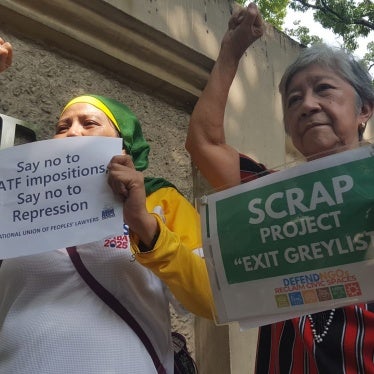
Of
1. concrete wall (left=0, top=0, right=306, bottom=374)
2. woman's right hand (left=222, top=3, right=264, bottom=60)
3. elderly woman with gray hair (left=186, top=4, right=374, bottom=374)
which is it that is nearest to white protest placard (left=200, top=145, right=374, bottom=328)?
elderly woman with gray hair (left=186, top=4, right=374, bottom=374)

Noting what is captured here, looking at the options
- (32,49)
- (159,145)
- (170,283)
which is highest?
(32,49)

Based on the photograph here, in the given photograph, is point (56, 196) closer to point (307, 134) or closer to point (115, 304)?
point (115, 304)

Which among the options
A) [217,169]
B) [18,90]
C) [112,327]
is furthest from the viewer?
[18,90]

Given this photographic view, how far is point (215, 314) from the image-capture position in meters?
1.32

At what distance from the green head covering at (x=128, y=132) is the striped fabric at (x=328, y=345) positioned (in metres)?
0.44

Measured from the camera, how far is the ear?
160 cm

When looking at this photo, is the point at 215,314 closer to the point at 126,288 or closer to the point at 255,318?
the point at 255,318

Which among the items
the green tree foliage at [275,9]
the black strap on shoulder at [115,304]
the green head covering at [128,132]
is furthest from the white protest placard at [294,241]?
the green tree foliage at [275,9]

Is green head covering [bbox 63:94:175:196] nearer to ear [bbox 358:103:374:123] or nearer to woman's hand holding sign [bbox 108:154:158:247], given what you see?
woman's hand holding sign [bbox 108:154:158:247]

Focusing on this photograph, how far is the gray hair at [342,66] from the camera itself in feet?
5.21

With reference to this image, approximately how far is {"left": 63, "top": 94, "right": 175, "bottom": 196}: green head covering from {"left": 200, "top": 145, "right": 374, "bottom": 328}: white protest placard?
41 centimetres

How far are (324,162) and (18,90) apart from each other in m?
1.29

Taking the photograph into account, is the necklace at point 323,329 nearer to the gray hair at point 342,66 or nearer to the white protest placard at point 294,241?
the white protest placard at point 294,241

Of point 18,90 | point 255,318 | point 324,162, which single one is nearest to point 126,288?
point 255,318
